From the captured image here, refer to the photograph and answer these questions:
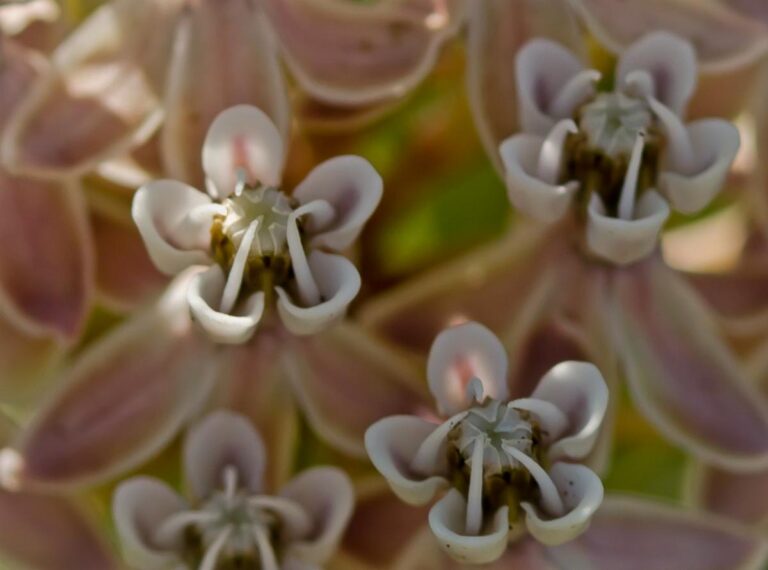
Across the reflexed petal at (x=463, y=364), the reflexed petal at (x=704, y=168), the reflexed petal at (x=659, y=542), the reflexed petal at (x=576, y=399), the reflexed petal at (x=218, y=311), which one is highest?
the reflexed petal at (x=218, y=311)

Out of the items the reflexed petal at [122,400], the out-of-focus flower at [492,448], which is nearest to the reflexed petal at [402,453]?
the out-of-focus flower at [492,448]

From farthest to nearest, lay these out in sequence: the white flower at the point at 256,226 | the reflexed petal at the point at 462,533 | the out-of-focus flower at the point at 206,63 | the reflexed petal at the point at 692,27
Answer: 1. the reflexed petal at the point at 692,27
2. the out-of-focus flower at the point at 206,63
3. the white flower at the point at 256,226
4. the reflexed petal at the point at 462,533

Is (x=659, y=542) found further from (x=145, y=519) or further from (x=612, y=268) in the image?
(x=145, y=519)

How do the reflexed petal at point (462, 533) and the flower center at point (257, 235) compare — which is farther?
the flower center at point (257, 235)

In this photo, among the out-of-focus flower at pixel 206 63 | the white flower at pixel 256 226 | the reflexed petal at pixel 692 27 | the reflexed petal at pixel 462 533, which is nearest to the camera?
the reflexed petal at pixel 462 533

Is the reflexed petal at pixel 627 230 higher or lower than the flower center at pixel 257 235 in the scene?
lower

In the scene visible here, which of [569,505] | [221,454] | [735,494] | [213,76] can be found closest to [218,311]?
[221,454]

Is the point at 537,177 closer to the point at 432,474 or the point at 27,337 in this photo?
the point at 432,474

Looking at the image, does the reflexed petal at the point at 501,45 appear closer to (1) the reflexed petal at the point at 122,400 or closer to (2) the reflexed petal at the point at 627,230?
(2) the reflexed petal at the point at 627,230

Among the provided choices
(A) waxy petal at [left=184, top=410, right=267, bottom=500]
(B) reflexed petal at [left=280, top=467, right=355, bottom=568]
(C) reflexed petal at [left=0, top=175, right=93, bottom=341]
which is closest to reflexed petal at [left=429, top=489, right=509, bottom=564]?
(B) reflexed petal at [left=280, top=467, right=355, bottom=568]
